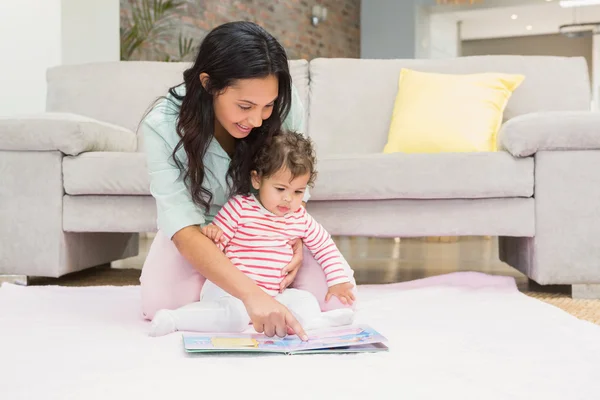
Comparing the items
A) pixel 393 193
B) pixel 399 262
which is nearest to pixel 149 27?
pixel 399 262

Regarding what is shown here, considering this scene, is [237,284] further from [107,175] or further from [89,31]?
[89,31]

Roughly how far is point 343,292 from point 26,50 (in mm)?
2631

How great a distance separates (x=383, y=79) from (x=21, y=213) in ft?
4.86

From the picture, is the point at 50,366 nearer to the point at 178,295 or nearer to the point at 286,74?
the point at 178,295

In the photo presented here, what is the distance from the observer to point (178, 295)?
164 centimetres

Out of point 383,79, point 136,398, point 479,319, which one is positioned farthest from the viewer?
point 383,79

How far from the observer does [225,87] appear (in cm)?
138

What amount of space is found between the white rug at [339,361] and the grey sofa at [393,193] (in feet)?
1.30

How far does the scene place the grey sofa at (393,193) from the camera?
82.9 inches

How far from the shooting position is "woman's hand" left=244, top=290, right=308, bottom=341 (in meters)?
1.19

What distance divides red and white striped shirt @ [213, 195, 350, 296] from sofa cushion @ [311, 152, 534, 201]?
20.8 inches

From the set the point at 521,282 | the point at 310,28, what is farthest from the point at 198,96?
the point at 310,28

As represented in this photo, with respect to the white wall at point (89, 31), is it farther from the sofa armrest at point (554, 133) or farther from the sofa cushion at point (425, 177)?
the sofa armrest at point (554, 133)

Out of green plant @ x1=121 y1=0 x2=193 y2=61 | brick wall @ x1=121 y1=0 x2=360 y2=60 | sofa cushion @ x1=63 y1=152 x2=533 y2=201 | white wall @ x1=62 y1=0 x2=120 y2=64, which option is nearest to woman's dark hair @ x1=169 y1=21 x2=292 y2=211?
sofa cushion @ x1=63 y1=152 x2=533 y2=201
